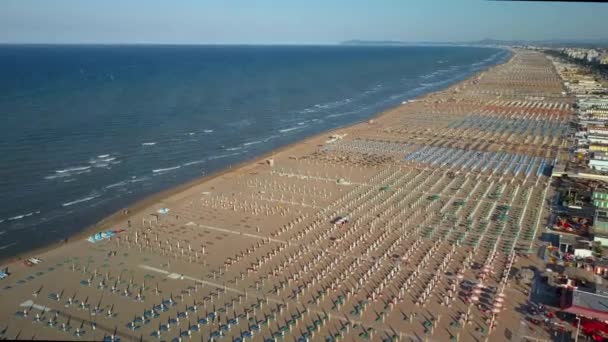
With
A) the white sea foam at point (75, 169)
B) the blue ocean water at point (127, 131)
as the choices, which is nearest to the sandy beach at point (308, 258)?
the blue ocean water at point (127, 131)

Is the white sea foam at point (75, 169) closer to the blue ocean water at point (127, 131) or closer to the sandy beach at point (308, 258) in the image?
the blue ocean water at point (127, 131)

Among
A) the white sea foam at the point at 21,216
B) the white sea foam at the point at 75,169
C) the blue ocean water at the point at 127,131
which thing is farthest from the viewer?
the white sea foam at the point at 75,169

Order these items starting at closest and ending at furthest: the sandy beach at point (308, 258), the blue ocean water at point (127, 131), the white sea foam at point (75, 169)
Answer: the sandy beach at point (308, 258) < the blue ocean water at point (127, 131) < the white sea foam at point (75, 169)

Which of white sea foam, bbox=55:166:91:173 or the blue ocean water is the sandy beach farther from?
white sea foam, bbox=55:166:91:173

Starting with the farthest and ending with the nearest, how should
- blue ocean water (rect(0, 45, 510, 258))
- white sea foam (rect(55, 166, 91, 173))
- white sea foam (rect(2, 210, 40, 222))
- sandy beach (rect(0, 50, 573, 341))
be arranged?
white sea foam (rect(55, 166, 91, 173)), blue ocean water (rect(0, 45, 510, 258)), white sea foam (rect(2, 210, 40, 222)), sandy beach (rect(0, 50, 573, 341))

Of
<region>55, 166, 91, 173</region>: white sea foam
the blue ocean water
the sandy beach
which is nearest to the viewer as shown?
the sandy beach

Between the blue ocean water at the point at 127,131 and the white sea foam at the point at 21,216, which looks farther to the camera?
the blue ocean water at the point at 127,131

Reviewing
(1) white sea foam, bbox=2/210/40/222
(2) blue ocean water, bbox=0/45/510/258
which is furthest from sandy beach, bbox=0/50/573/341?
(1) white sea foam, bbox=2/210/40/222

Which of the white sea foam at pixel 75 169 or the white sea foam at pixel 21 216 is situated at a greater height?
the white sea foam at pixel 75 169
